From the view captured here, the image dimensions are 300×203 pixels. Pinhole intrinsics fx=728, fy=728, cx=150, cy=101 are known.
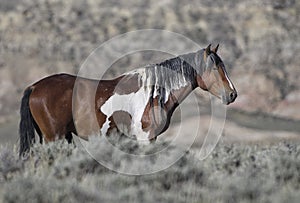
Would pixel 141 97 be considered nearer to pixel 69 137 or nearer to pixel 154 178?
pixel 69 137

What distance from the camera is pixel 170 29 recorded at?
111 feet

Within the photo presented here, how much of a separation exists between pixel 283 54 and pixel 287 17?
381 cm

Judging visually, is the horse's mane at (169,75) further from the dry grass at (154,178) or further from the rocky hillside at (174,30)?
the rocky hillside at (174,30)

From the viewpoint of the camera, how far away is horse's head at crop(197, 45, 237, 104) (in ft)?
33.7

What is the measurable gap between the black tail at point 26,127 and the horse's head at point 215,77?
8.02 feet

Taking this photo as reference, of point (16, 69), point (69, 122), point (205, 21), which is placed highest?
point (205, 21)

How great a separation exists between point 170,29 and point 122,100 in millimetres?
24112

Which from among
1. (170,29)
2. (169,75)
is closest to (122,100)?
(169,75)

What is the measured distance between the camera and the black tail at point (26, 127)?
33.2 feet

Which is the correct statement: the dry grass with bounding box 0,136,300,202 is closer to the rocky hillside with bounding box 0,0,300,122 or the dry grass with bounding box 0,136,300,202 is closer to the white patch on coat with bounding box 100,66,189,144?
the white patch on coat with bounding box 100,66,189,144

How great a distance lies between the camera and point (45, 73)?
29578mm

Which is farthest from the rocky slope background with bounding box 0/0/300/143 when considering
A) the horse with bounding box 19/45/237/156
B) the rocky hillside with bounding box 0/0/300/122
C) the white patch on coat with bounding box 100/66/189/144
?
the white patch on coat with bounding box 100/66/189/144

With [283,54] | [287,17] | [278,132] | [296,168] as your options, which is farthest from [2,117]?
[296,168]

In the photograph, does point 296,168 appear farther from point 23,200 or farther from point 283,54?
point 283,54
